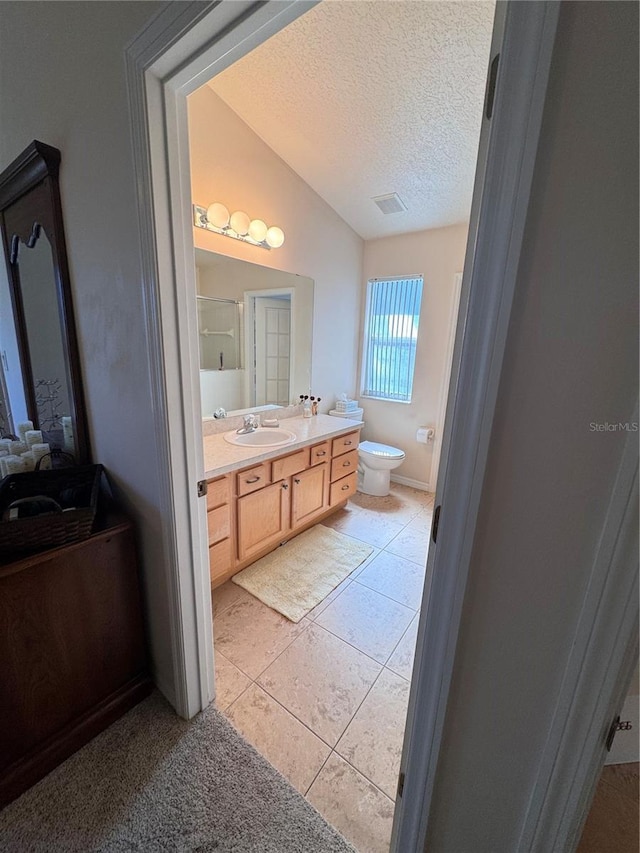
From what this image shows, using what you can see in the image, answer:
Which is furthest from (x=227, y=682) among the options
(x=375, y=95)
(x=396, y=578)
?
(x=375, y=95)

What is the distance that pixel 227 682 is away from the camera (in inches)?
59.1

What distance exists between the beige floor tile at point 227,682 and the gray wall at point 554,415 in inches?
42.0

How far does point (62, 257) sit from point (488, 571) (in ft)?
5.44

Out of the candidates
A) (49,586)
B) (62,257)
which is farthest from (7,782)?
(62,257)

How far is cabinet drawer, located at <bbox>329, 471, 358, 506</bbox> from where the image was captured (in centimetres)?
273

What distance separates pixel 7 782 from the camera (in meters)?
1.06

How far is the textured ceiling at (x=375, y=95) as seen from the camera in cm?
141

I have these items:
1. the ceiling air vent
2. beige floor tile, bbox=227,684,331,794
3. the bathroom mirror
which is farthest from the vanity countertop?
the ceiling air vent

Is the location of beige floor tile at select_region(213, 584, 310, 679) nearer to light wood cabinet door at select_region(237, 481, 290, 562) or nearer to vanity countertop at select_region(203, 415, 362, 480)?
light wood cabinet door at select_region(237, 481, 290, 562)

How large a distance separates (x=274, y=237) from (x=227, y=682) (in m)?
2.59

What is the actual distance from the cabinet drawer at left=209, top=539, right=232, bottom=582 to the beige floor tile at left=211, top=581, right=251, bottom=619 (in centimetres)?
12

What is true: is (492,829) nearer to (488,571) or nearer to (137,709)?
(488,571)

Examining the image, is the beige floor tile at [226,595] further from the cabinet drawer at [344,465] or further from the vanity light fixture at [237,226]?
the vanity light fixture at [237,226]

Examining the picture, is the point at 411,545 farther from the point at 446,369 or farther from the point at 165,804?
the point at 165,804
